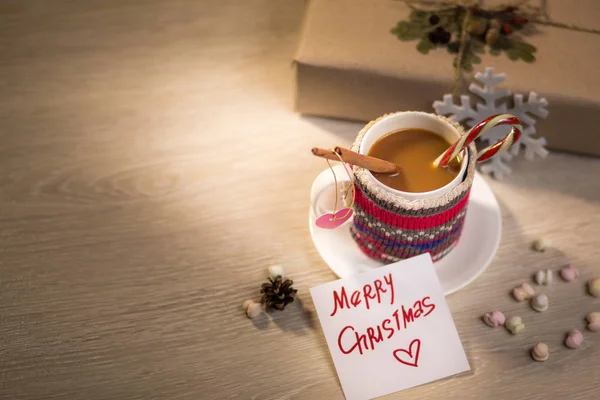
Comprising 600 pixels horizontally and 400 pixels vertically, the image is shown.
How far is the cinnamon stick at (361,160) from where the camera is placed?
515mm

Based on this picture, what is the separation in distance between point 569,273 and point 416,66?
29cm

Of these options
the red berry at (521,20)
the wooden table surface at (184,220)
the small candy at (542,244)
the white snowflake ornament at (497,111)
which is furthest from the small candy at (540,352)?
the red berry at (521,20)

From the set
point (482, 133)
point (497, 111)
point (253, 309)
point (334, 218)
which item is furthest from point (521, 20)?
point (253, 309)

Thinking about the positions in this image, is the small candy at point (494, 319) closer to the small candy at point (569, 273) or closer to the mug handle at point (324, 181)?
the small candy at point (569, 273)

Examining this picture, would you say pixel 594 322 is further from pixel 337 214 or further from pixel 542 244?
pixel 337 214

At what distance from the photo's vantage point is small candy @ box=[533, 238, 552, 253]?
0.67 m

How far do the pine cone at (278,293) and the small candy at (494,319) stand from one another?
0.68 ft

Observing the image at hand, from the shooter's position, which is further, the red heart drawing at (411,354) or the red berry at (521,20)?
the red berry at (521,20)

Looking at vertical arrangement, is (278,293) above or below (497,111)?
below

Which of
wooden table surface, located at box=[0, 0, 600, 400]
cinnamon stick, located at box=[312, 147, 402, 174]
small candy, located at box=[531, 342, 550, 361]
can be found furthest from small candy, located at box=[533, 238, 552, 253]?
cinnamon stick, located at box=[312, 147, 402, 174]

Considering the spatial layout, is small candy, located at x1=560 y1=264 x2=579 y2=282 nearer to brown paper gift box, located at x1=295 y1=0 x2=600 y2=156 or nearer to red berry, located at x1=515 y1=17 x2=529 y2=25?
brown paper gift box, located at x1=295 y1=0 x2=600 y2=156

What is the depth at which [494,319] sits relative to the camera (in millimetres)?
625

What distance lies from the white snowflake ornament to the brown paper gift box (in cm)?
1

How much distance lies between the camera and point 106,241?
69cm
